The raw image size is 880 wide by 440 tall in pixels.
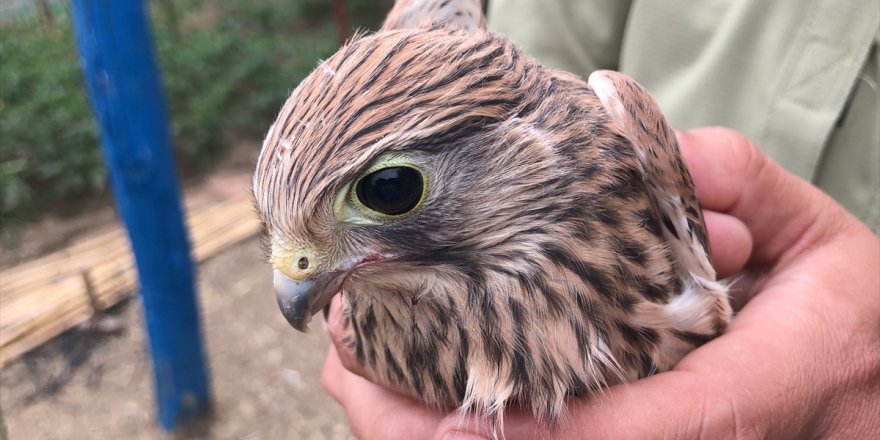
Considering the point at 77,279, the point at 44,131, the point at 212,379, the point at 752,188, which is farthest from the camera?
the point at 44,131

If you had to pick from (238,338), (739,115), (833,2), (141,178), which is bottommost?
(238,338)

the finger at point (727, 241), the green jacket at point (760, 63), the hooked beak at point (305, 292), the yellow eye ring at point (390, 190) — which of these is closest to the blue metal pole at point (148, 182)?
the green jacket at point (760, 63)

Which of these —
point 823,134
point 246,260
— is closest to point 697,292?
point 823,134

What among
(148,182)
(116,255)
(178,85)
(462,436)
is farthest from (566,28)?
(178,85)

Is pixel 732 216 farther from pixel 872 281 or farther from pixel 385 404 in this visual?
pixel 385 404

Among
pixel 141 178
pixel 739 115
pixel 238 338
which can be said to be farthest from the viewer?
pixel 238 338

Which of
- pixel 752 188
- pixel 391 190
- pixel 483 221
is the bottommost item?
pixel 752 188

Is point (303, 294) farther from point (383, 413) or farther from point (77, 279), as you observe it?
point (77, 279)

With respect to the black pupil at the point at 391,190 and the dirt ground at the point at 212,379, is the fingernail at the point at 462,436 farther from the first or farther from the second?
the dirt ground at the point at 212,379
